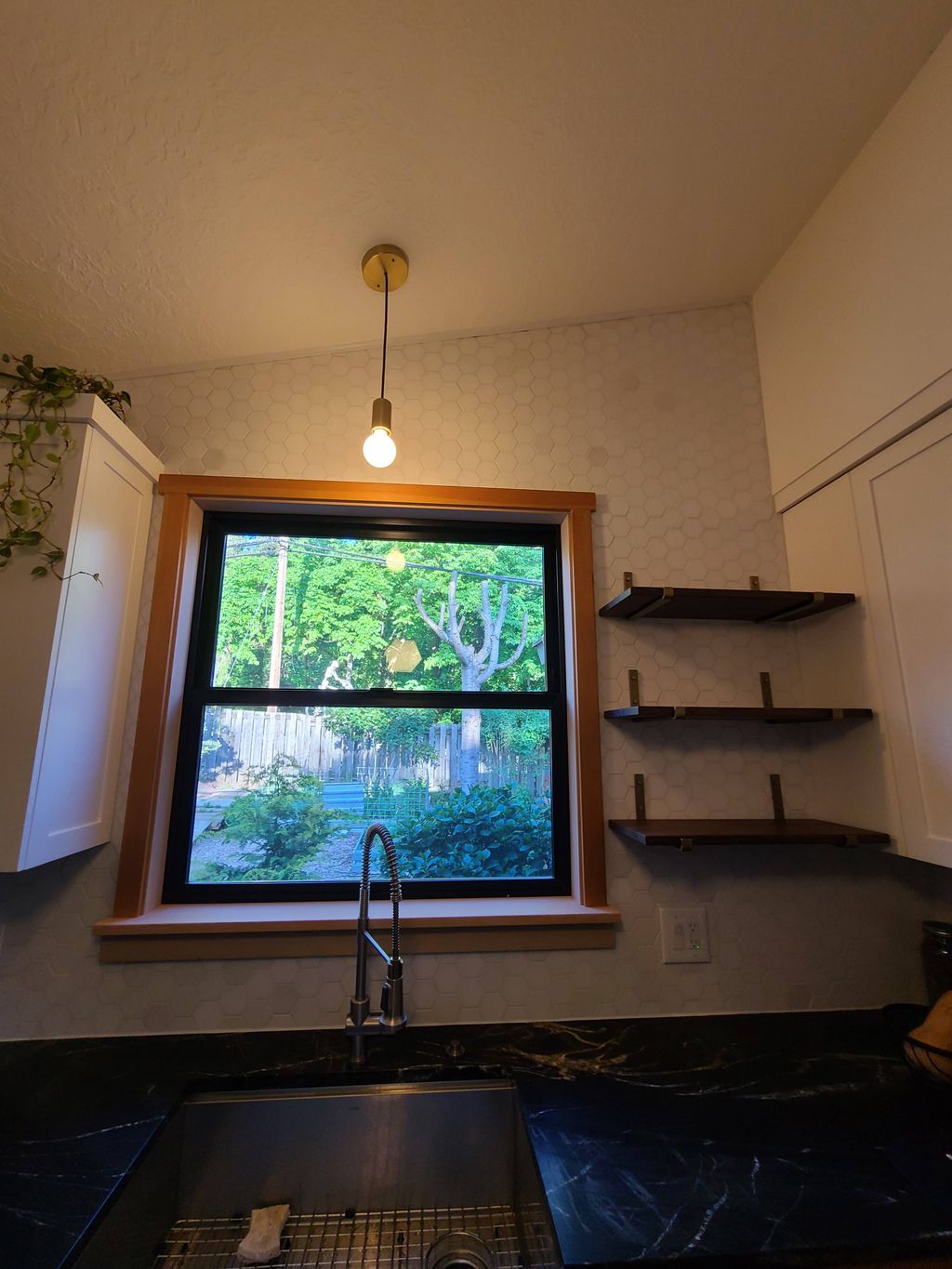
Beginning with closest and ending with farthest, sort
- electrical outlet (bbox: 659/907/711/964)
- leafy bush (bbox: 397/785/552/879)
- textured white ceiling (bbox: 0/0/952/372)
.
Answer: textured white ceiling (bbox: 0/0/952/372)
electrical outlet (bbox: 659/907/711/964)
leafy bush (bbox: 397/785/552/879)

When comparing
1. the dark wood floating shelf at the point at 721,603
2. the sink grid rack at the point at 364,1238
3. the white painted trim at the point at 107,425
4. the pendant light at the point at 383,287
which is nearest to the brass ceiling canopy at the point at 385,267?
the pendant light at the point at 383,287

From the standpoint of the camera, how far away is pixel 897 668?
1259 millimetres

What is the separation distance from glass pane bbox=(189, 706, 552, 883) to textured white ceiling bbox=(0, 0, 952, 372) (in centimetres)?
113

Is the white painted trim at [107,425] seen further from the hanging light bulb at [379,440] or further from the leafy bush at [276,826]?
the leafy bush at [276,826]

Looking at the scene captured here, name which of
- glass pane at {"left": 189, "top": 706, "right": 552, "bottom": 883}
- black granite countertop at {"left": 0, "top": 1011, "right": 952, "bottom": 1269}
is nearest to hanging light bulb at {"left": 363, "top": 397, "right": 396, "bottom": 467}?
glass pane at {"left": 189, "top": 706, "right": 552, "bottom": 883}

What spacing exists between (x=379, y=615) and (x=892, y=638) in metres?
1.33

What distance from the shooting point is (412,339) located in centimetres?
167

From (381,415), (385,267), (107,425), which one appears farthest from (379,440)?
(107,425)

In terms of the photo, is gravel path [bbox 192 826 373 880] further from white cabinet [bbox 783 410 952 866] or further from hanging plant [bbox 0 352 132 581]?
white cabinet [bbox 783 410 952 866]

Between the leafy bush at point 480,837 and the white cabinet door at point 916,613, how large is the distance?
0.89 meters

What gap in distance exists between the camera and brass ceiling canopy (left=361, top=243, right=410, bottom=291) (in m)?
1.33

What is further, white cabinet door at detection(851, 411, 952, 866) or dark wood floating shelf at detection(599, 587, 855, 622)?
dark wood floating shelf at detection(599, 587, 855, 622)

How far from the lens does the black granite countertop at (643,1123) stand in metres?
0.79

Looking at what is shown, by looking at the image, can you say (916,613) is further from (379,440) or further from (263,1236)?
(263,1236)
